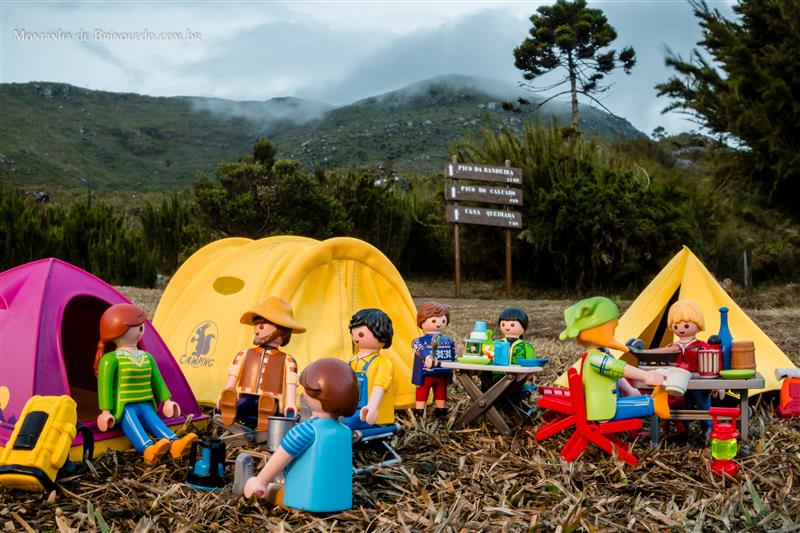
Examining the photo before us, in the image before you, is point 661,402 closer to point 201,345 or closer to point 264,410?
point 264,410

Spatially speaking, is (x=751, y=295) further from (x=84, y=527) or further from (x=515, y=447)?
(x=84, y=527)

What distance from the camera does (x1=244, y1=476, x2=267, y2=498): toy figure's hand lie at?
10.3ft

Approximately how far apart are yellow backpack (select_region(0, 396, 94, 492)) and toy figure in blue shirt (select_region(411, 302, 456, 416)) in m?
2.24

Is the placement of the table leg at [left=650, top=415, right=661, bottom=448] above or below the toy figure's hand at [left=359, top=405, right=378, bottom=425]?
below

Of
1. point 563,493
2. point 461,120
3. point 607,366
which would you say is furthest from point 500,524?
point 461,120

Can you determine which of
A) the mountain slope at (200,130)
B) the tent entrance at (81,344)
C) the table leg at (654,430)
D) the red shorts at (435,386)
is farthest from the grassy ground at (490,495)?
the mountain slope at (200,130)

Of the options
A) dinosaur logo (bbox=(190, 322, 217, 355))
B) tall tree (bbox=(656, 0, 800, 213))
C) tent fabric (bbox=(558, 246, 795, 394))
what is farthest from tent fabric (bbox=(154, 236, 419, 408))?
tall tree (bbox=(656, 0, 800, 213))

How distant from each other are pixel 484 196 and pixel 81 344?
1184 centimetres

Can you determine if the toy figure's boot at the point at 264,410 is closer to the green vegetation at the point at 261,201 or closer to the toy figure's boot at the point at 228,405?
the toy figure's boot at the point at 228,405

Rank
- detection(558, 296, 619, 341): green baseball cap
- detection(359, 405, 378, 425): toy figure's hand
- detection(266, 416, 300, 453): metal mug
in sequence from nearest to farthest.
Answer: detection(359, 405, 378, 425): toy figure's hand → detection(266, 416, 300, 453): metal mug → detection(558, 296, 619, 341): green baseball cap

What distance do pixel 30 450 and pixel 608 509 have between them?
256 cm

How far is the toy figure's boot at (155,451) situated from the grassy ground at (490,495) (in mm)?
54

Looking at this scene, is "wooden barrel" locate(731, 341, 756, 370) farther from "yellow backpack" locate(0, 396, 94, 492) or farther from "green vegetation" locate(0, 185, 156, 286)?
"green vegetation" locate(0, 185, 156, 286)

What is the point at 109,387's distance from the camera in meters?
3.83
